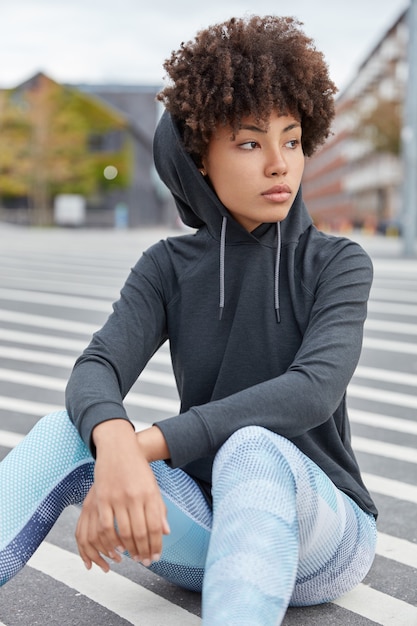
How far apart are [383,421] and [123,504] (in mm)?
3591

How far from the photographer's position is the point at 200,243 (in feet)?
8.17

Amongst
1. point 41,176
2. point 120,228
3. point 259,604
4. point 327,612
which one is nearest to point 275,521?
point 259,604

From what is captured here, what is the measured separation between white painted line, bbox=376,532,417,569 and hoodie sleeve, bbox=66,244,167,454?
1071 millimetres

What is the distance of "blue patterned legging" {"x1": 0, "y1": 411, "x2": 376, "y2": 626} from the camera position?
1.82 metres

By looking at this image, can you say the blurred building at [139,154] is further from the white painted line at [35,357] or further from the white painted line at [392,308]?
the white painted line at [35,357]

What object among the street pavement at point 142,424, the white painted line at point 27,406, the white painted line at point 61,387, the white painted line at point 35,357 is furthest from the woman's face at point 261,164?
the white painted line at point 35,357

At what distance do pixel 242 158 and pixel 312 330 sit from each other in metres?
0.44

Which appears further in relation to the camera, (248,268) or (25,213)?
(25,213)

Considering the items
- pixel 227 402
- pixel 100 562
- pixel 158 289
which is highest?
pixel 158 289

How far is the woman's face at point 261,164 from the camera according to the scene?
2.30 metres

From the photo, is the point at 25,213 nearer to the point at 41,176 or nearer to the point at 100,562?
the point at 41,176

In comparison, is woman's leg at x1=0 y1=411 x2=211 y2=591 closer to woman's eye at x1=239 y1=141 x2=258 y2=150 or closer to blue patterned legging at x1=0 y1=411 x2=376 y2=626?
blue patterned legging at x1=0 y1=411 x2=376 y2=626

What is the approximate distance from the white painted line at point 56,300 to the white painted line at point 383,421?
16.4ft

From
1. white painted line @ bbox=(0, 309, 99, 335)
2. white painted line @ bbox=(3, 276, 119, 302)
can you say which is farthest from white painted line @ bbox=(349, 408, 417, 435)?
white painted line @ bbox=(3, 276, 119, 302)
